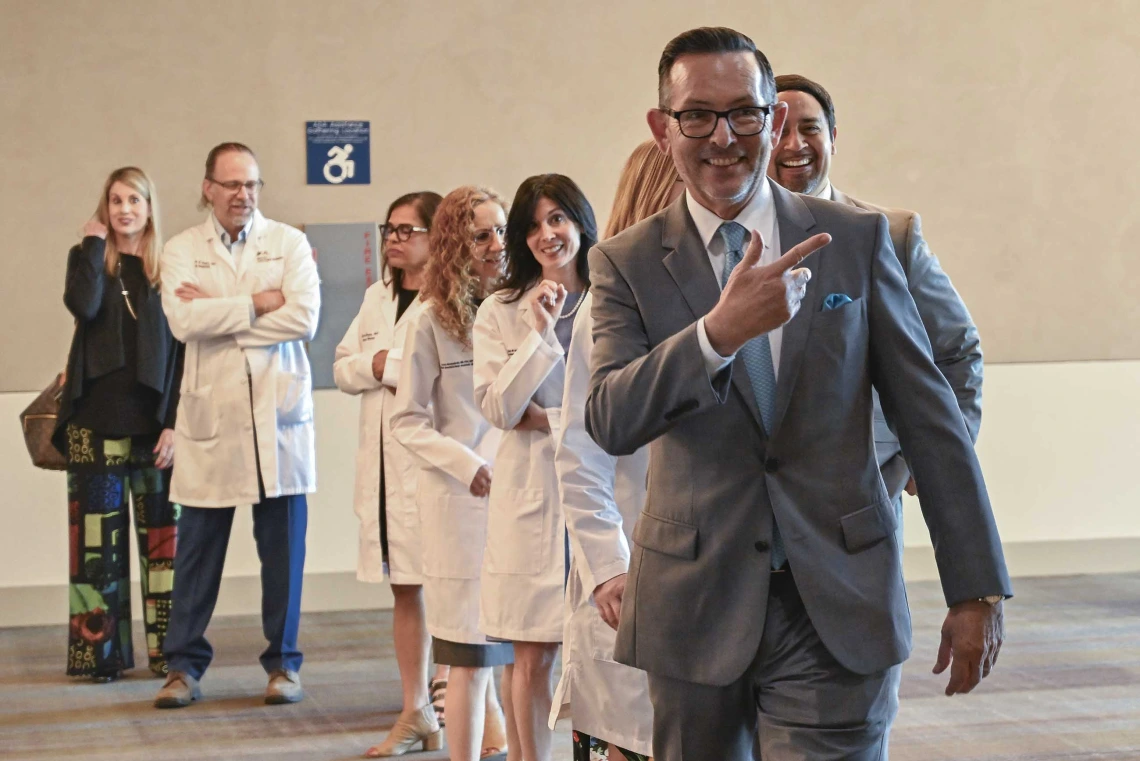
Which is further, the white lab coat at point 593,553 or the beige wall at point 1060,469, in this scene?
the beige wall at point 1060,469

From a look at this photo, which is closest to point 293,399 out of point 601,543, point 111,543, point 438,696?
point 111,543

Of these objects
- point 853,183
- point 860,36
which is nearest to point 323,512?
point 853,183

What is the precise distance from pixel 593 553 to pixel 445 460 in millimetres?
1377

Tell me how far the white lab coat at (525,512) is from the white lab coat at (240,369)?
76.8 inches

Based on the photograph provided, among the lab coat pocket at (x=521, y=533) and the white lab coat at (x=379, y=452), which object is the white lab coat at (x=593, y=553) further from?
the white lab coat at (x=379, y=452)

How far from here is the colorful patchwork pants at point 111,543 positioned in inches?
212

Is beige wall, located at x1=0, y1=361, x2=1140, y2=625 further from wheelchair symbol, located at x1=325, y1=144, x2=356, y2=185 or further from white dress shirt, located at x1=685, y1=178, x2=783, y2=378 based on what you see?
white dress shirt, located at x1=685, y1=178, x2=783, y2=378

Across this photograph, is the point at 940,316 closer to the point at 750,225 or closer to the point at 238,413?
the point at 750,225

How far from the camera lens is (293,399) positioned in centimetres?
521

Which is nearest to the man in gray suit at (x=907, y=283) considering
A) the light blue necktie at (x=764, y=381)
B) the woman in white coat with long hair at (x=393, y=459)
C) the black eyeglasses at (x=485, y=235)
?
the light blue necktie at (x=764, y=381)

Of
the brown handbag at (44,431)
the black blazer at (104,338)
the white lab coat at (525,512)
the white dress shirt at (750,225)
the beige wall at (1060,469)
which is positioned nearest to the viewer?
the white dress shirt at (750,225)

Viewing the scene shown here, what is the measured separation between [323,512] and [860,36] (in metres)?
3.90

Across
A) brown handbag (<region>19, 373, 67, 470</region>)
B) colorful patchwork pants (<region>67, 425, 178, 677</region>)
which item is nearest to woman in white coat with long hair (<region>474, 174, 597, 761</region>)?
colorful patchwork pants (<region>67, 425, 178, 677</region>)

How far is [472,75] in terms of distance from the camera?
7.14 m
